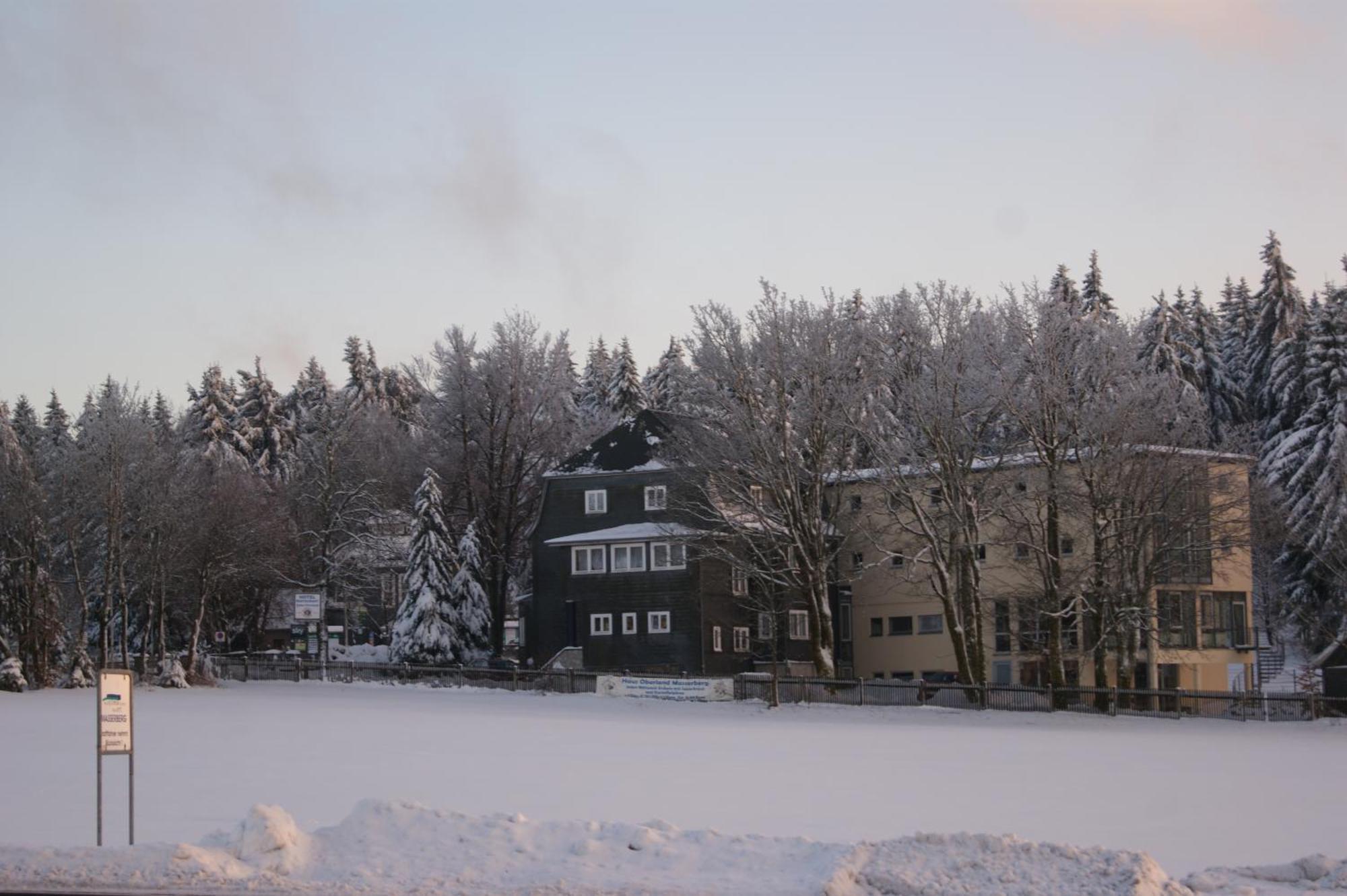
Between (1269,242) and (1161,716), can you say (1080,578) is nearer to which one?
(1161,716)

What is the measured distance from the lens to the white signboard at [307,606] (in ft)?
207

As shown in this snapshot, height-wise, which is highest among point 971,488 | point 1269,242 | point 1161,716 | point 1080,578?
point 1269,242

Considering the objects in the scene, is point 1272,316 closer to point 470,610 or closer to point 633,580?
point 633,580

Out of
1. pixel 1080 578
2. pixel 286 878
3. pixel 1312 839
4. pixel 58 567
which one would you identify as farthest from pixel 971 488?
pixel 58 567

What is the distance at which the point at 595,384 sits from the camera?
12444cm

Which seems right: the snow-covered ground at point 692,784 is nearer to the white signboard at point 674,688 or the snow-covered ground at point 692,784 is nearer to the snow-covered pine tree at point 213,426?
the white signboard at point 674,688

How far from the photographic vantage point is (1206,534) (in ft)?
169

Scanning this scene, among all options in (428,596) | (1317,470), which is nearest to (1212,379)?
(1317,470)

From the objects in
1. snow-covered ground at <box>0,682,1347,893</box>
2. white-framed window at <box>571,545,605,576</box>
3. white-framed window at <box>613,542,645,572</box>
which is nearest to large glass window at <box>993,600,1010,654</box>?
white-framed window at <box>613,542,645,572</box>

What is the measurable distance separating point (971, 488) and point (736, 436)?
905 centimetres

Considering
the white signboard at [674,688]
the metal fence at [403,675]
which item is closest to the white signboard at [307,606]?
the metal fence at [403,675]

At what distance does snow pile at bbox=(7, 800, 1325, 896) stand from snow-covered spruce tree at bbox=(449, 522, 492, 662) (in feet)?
180

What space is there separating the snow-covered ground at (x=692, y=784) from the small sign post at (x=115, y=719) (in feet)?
3.81

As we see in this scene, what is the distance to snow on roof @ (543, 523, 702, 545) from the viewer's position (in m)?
65.1
